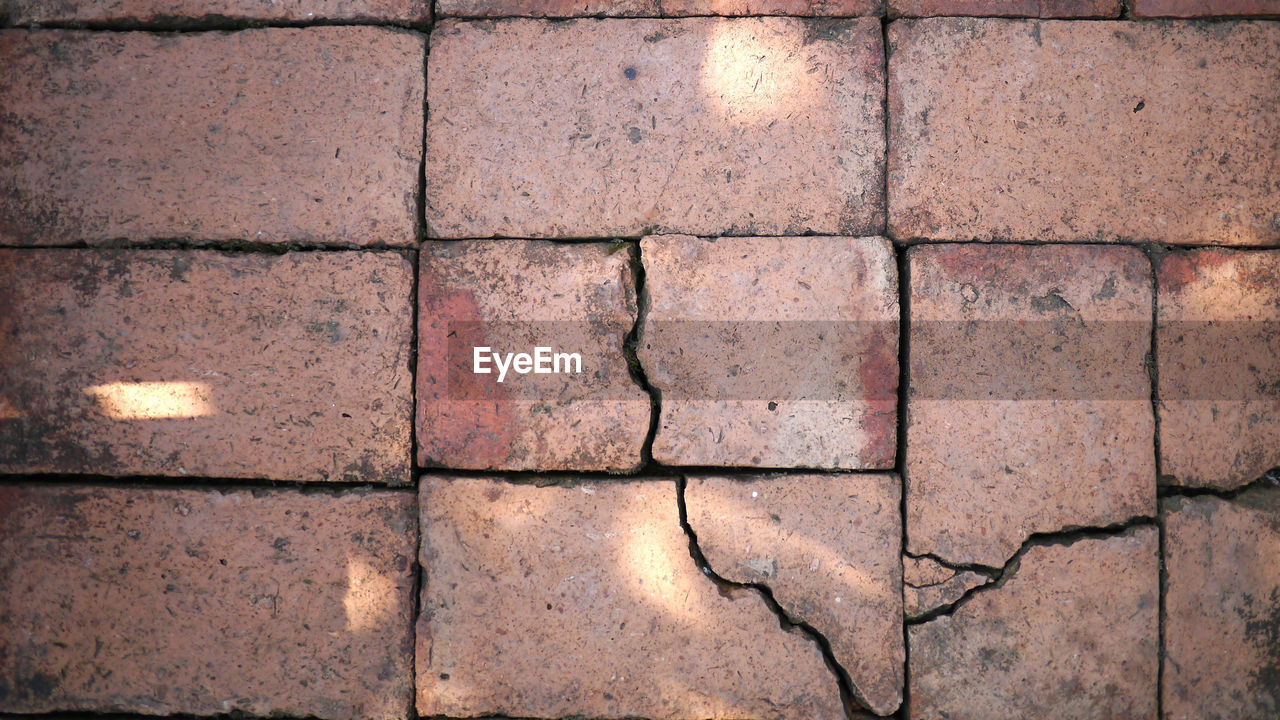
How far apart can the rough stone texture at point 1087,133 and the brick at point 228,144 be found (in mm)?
1562

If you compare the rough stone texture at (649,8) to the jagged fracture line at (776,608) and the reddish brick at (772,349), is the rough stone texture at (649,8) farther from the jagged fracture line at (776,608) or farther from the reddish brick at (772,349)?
the jagged fracture line at (776,608)

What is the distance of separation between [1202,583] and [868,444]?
3.65 feet

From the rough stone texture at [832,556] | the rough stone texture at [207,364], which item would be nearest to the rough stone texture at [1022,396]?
the rough stone texture at [832,556]

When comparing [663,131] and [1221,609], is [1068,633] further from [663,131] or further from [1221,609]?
[663,131]

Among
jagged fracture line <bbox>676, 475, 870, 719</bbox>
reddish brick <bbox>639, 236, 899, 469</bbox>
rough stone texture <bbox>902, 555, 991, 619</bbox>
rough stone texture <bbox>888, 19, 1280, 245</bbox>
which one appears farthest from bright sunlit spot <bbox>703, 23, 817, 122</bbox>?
rough stone texture <bbox>902, 555, 991, 619</bbox>

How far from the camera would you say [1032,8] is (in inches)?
80.4

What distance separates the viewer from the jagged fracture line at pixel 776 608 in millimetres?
2020

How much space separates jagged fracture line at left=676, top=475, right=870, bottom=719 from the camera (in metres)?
2.02

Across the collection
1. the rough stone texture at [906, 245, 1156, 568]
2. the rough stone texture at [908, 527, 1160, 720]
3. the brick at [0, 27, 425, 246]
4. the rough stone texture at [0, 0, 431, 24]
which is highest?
the rough stone texture at [0, 0, 431, 24]

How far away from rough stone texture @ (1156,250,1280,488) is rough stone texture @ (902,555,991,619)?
71 centimetres

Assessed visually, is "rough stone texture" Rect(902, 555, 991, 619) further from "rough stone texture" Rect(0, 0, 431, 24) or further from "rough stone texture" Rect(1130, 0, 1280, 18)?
"rough stone texture" Rect(0, 0, 431, 24)

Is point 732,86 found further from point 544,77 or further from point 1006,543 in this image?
point 1006,543

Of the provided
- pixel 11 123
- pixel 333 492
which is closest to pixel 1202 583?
pixel 333 492

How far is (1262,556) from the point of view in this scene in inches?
80.0
